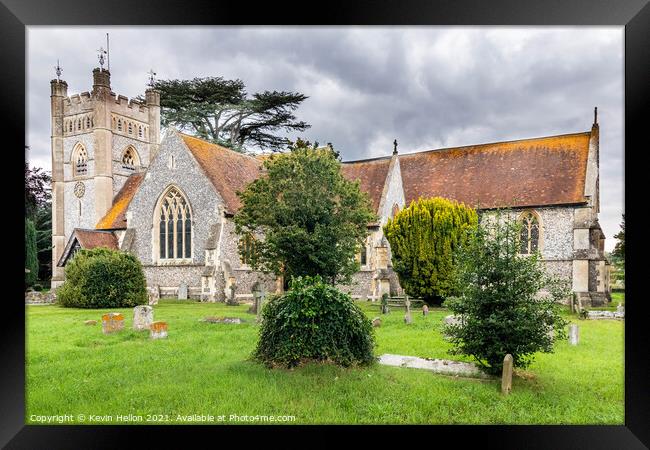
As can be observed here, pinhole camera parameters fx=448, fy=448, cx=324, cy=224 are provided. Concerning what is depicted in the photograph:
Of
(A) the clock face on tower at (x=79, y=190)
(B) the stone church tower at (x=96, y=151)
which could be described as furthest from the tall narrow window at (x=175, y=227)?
(A) the clock face on tower at (x=79, y=190)

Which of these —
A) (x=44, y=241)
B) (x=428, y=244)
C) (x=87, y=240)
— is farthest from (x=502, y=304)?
(x=87, y=240)

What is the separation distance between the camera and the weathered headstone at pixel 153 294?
43.3 ft

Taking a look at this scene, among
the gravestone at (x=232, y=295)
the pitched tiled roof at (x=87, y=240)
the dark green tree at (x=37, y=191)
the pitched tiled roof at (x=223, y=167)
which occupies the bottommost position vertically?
the gravestone at (x=232, y=295)

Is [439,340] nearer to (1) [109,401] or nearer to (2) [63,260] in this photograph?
(1) [109,401]

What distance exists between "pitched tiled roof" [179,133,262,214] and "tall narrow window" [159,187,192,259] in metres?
1.38

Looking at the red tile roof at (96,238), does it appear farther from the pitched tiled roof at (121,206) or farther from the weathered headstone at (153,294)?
the weathered headstone at (153,294)

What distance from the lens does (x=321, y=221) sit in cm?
977

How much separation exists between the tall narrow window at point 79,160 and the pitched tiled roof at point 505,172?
12.0 m

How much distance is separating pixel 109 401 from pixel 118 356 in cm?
169

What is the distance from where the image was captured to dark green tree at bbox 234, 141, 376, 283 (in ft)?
31.5

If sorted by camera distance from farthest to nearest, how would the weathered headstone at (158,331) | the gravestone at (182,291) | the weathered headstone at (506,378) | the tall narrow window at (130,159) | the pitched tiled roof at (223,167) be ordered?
the tall narrow window at (130,159), the gravestone at (182,291), the pitched tiled roof at (223,167), the weathered headstone at (158,331), the weathered headstone at (506,378)

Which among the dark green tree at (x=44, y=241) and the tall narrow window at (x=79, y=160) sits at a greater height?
the tall narrow window at (x=79, y=160)

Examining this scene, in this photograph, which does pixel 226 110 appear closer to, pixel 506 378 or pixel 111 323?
pixel 111 323
